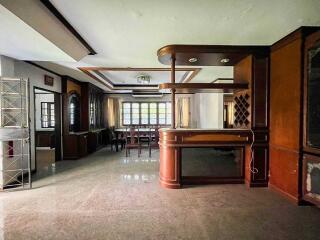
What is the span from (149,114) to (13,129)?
7.13 metres

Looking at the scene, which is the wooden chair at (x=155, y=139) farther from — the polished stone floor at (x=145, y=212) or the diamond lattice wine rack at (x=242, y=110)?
the diamond lattice wine rack at (x=242, y=110)

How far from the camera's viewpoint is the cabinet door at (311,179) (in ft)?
8.96

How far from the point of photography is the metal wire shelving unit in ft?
11.8

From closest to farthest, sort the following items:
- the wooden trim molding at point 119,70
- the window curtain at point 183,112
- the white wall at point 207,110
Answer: the wooden trim molding at point 119,70
the white wall at point 207,110
the window curtain at point 183,112

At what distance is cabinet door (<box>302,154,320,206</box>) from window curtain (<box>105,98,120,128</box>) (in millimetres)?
8141

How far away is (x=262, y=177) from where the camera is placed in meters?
3.79

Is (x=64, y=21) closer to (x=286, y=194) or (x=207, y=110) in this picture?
(x=286, y=194)

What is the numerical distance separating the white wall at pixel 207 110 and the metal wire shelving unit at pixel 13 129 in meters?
5.71

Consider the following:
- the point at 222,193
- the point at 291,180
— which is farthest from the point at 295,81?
the point at 222,193

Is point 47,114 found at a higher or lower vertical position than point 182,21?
lower

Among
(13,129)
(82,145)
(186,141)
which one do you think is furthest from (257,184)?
(82,145)

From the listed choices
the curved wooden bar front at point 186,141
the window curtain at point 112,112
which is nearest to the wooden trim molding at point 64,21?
the curved wooden bar front at point 186,141

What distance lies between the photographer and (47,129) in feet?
25.1

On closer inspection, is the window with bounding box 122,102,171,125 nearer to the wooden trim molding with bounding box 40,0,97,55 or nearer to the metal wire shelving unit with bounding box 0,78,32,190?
the metal wire shelving unit with bounding box 0,78,32,190
